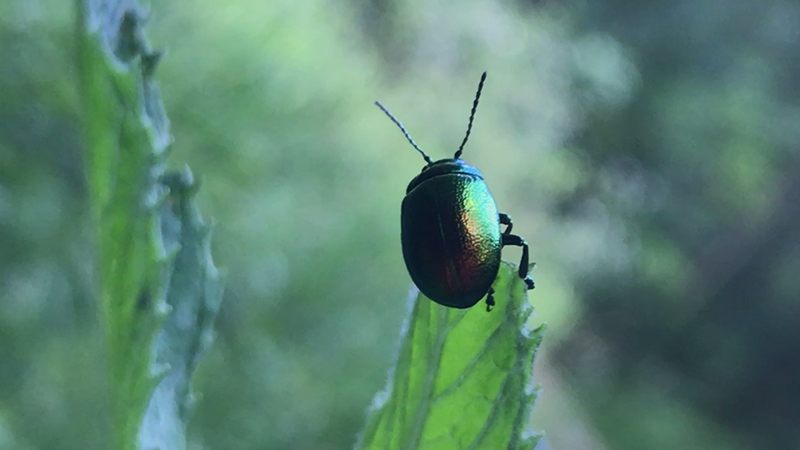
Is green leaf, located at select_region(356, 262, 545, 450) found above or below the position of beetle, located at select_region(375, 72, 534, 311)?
below

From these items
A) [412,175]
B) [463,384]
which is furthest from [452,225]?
[412,175]

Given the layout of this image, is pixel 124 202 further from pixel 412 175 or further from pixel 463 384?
pixel 412 175

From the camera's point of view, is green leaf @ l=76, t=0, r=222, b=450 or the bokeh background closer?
green leaf @ l=76, t=0, r=222, b=450

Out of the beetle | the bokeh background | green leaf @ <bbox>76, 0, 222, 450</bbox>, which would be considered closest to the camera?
green leaf @ <bbox>76, 0, 222, 450</bbox>

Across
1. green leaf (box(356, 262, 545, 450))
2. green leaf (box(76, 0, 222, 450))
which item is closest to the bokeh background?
green leaf (box(76, 0, 222, 450))

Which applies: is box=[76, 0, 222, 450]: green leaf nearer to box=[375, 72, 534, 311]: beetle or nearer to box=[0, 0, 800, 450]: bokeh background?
box=[0, 0, 800, 450]: bokeh background

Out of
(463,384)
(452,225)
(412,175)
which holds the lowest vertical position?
(463,384)
